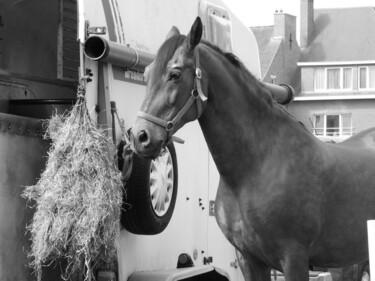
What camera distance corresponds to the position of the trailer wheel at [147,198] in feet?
17.4

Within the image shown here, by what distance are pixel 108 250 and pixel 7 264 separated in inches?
24.2

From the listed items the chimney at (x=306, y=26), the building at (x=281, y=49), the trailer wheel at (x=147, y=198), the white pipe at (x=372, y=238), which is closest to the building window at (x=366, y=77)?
the building at (x=281, y=49)

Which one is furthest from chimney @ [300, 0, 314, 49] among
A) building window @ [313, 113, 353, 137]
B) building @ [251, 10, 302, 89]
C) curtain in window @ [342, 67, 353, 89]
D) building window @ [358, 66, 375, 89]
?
building window @ [313, 113, 353, 137]

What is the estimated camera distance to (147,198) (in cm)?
534

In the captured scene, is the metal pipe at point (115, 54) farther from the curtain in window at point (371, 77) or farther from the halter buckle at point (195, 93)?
the curtain in window at point (371, 77)

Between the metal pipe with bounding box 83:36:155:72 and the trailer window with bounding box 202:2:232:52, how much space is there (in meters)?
1.40

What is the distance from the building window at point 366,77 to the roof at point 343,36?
118cm

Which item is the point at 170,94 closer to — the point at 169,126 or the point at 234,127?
the point at 169,126

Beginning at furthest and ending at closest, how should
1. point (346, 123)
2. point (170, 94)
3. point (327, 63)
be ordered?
1. point (327, 63)
2. point (346, 123)
3. point (170, 94)

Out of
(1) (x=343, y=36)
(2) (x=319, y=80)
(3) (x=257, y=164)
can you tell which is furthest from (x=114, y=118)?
(1) (x=343, y=36)

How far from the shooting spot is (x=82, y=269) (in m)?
5.02

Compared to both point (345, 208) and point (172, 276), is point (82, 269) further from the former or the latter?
point (345, 208)

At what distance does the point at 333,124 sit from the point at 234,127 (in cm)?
4990

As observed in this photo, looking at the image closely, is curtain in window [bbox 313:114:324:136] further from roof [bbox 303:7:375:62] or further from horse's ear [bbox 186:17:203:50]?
horse's ear [bbox 186:17:203:50]
